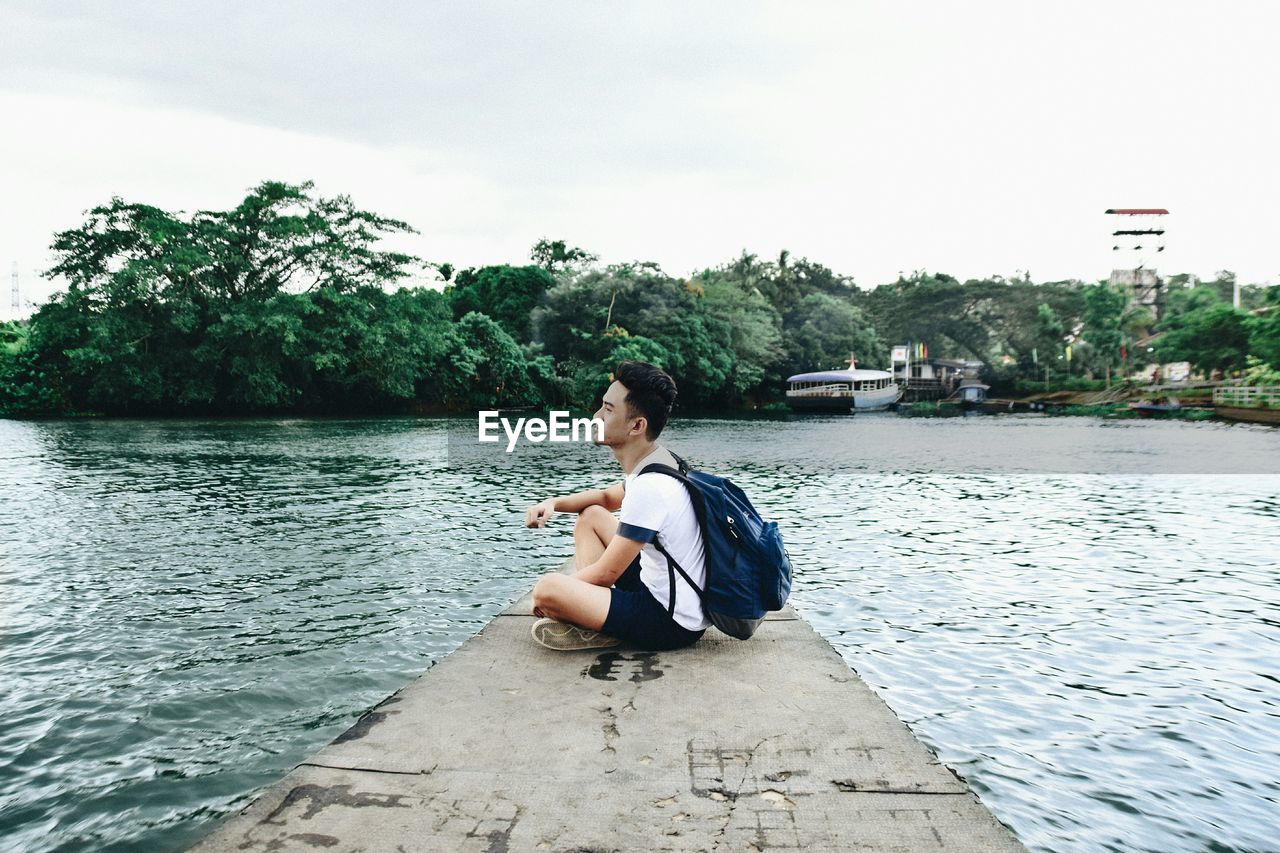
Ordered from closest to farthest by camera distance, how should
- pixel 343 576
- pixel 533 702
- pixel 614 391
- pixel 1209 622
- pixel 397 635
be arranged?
1. pixel 533 702
2. pixel 614 391
3. pixel 397 635
4. pixel 1209 622
5. pixel 343 576

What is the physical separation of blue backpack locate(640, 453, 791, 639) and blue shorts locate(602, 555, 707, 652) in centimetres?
9

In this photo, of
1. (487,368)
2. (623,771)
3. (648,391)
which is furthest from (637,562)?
(487,368)

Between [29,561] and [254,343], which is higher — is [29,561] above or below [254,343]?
below

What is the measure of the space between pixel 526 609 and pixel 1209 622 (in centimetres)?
549

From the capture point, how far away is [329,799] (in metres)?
2.54

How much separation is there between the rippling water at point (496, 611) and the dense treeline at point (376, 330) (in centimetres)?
2317

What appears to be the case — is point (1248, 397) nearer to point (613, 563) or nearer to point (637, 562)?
point (637, 562)

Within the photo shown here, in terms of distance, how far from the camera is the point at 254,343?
3791 centimetres

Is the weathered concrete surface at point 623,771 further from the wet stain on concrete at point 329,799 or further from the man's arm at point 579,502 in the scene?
the man's arm at point 579,502

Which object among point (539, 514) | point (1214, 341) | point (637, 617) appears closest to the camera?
point (637, 617)

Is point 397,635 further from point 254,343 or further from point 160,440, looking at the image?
point 254,343

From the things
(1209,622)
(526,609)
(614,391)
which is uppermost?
(614,391)

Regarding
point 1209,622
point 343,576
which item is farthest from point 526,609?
point 1209,622

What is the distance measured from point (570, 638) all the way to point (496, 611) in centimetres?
298
